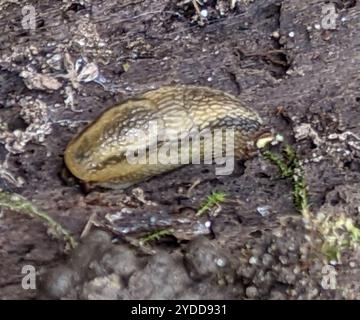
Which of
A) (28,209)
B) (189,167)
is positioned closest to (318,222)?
(189,167)

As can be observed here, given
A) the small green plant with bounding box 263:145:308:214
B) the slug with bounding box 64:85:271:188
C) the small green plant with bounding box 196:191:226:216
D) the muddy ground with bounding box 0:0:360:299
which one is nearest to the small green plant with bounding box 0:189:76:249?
the muddy ground with bounding box 0:0:360:299

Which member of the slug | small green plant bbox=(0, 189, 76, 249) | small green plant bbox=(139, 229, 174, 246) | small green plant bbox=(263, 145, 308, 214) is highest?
the slug

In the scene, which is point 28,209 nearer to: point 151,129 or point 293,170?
point 151,129

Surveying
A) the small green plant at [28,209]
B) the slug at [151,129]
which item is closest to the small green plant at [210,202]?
the slug at [151,129]

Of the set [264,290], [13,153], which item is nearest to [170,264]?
[264,290]

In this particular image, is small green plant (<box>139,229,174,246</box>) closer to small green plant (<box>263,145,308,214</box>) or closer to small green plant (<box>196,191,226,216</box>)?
small green plant (<box>196,191,226,216</box>)
